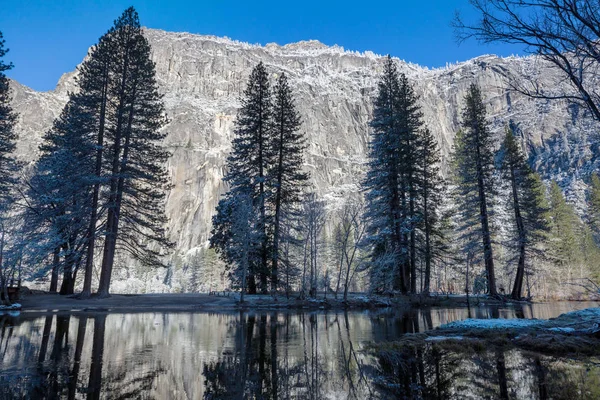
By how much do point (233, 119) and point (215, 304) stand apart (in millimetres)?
150646

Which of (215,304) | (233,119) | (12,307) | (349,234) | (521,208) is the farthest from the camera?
(233,119)

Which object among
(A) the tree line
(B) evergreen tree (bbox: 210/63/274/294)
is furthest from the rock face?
(A) the tree line

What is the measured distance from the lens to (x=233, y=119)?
531 feet

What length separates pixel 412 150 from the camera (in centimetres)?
2677

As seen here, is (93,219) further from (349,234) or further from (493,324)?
(493,324)

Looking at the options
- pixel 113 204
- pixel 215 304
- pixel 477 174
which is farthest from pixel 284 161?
pixel 477 174

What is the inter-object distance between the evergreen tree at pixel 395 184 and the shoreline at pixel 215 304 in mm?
2410

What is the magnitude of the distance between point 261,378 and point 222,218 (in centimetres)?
2284

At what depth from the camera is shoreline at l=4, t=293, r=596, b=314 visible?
55.8ft

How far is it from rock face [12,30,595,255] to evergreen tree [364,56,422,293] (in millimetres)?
83438

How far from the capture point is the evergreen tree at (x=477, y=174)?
86.7 feet

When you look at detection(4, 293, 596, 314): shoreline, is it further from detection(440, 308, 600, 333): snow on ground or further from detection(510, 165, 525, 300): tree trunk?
detection(440, 308, 600, 333): snow on ground

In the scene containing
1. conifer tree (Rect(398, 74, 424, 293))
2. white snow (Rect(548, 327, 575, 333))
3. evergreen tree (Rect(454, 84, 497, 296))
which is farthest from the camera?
evergreen tree (Rect(454, 84, 497, 296))

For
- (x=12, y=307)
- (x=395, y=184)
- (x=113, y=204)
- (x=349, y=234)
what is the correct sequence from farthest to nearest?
(x=349, y=234), (x=395, y=184), (x=113, y=204), (x=12, y=307)
